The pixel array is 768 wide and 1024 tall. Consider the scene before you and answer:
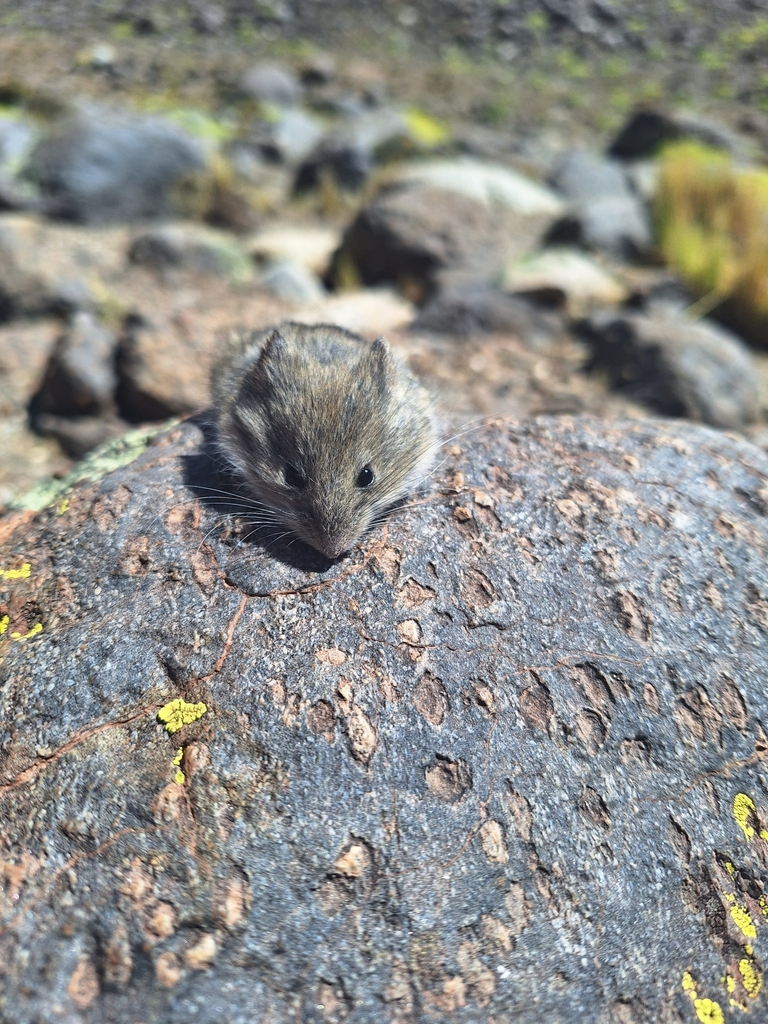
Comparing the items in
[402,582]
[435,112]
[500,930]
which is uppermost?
[402,582]

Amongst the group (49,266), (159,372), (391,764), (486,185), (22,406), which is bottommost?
(22,406)

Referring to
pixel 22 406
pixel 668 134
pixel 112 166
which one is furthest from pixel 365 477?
pixel 668 134

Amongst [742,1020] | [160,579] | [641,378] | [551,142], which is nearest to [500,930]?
[742,1020]

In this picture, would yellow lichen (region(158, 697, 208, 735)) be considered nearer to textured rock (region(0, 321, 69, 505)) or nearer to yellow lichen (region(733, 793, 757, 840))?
yellow lichen (region(733, 793, 757, 840))

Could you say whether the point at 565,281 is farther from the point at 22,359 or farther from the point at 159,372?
the point at 22,359

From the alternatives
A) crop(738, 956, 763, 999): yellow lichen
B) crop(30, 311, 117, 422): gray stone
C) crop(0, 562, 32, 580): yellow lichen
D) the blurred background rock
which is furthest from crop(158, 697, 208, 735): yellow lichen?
crop(30, 311, 117, 422): gray stone

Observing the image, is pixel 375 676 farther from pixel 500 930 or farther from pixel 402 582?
pixel 500 930

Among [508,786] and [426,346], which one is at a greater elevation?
[508,786]
